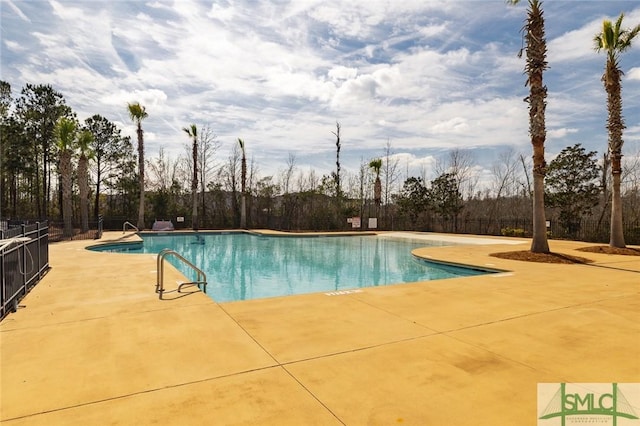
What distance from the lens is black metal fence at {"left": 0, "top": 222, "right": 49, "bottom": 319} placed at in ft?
15.4

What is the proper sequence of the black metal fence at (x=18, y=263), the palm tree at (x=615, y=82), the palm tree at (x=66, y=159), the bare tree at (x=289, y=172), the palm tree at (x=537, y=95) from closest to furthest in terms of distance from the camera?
the black metal fence at (x=18, y=263), the palm tree at (x=537, y=95), the palm tree at (x=615, y=82), the palm tree at (x=66, y=159), the bare tree at (x=289, y=172)

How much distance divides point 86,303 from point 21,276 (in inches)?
47.9

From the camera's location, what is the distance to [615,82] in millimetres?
12438

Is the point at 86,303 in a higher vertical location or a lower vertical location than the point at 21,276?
lower

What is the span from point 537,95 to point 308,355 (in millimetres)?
11296

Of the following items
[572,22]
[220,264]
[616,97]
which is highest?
[572,22]

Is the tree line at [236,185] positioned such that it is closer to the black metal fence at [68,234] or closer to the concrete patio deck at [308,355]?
the black metal fence at [68,234]

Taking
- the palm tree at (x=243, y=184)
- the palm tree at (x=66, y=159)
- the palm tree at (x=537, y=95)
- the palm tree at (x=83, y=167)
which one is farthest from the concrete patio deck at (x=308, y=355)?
the palm tree at (x=243, y=184)

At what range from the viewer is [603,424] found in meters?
2.54

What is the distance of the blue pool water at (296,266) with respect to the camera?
932cm

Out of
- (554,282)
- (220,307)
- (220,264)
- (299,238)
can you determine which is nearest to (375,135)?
(299,238)

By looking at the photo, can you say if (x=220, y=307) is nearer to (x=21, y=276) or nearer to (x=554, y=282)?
(x=21, y=276)

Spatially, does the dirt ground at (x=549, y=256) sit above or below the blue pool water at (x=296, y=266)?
above
